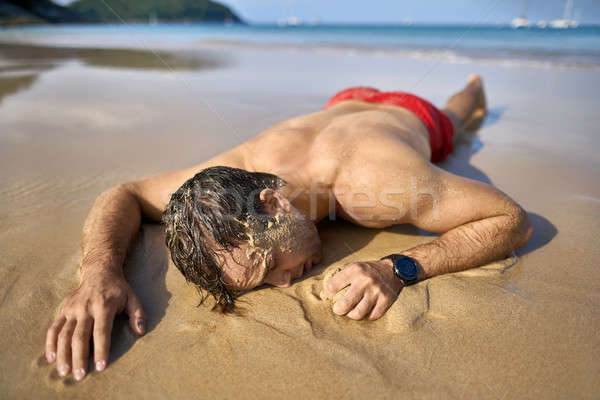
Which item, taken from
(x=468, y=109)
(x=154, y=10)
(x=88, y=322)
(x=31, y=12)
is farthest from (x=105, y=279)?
(x=154, y=10)

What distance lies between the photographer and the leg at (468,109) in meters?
4.52

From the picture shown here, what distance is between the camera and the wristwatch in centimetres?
188

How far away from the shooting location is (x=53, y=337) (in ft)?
5.13

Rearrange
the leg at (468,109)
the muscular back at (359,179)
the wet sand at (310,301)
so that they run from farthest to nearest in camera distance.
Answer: the leg at (468,109), the muscular back at (359,179), the wet sand at (310,301)

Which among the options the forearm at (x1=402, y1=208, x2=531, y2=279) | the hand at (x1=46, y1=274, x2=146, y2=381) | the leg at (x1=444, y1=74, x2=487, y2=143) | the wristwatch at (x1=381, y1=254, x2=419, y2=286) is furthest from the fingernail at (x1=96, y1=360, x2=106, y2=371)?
the leg at (x1=444, y1=74, x2=487, y2=143)

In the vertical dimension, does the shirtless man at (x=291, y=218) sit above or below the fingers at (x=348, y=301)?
above

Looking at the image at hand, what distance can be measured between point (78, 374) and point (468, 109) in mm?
4731

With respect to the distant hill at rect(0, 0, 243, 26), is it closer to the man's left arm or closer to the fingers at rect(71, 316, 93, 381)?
the fingers at rect(71, 316, 93, 381)

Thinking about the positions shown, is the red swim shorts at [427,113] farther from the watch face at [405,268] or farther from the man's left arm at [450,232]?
the watch face at [405,268]

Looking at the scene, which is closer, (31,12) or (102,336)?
(102,336)

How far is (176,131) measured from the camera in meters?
4.35

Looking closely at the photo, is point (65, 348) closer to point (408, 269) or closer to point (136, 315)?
point (136, 315)

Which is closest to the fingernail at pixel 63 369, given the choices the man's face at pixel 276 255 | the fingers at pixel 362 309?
the man's face at pixel 276 255

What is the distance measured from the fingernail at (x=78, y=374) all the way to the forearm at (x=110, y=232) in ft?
1.63
